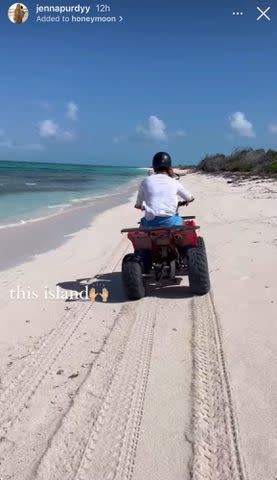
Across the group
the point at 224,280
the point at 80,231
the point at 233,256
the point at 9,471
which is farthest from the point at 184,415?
the point at 80,231

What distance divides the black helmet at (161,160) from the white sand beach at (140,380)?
1505 mm

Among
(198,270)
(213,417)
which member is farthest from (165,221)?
(213,417)

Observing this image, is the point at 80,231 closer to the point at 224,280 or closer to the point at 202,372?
the point at 224,280

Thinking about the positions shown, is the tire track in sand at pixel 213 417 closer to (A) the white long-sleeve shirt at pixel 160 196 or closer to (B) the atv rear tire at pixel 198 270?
(B) the atv rear tire at pixel 198 270

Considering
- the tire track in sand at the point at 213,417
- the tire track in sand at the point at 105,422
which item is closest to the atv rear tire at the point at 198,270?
the tire track in sand at the point at 213,417

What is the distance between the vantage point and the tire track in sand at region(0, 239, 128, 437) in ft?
9.40

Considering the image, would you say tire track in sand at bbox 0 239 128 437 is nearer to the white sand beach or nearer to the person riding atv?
the white sand beach

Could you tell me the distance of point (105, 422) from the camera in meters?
2.69

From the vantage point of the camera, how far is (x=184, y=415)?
2732 millimetres

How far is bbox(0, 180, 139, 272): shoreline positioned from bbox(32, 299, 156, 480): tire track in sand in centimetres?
361

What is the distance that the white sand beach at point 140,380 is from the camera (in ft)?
7.77

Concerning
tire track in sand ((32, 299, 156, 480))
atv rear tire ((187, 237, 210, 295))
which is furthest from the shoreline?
tire track in sand ((32, 299, 156, 480))

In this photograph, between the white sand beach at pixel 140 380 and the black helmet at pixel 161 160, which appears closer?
the white sand beach at pixel 140 380

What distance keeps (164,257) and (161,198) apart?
69 cm
